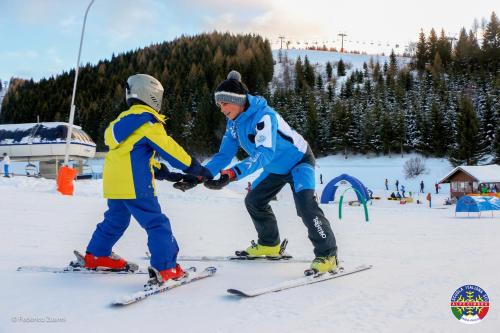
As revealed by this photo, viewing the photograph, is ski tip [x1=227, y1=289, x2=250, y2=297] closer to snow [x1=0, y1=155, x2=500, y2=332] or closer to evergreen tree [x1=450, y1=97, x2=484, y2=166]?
snow [x1=0, y1=155, x2=500, y2=332]

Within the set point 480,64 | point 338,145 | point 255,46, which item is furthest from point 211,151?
point 480,64

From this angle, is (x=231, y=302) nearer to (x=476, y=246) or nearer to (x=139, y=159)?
(x=139, y=159)

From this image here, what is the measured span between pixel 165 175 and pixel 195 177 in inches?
13.4

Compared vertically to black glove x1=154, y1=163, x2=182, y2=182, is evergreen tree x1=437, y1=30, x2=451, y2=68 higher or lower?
higher

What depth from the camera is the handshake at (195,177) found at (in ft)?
11.4

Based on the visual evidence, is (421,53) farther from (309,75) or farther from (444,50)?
(309,75)

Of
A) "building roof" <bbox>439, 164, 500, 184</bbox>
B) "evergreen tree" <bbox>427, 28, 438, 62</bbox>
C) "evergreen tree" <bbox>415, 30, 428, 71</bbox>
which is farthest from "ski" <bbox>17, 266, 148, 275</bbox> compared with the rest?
"evergreen tree" <bbox>427, 28, 438, 62</bbox>

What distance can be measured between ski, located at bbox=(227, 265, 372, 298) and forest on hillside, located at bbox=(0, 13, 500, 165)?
52.7 meters

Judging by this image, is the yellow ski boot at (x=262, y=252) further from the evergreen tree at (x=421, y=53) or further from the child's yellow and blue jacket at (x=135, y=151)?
the evergreen tree at (x=421, y=53)

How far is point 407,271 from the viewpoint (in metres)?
3.66

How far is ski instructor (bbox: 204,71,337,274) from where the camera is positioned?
3676mm

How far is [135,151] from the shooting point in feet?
10.7

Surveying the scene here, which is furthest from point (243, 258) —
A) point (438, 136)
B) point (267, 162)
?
point (438, 136)

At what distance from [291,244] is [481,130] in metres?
54.5
